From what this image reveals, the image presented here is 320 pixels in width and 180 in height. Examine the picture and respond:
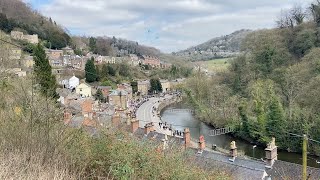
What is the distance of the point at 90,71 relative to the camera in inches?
2461

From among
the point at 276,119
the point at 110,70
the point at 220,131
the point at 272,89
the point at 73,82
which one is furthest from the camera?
the point at 110,70

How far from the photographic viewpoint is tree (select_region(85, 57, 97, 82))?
6191 centimetres

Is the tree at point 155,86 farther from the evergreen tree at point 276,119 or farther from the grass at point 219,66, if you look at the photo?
the evergreen tree at point 276,119

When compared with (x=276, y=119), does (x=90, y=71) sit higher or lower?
higher

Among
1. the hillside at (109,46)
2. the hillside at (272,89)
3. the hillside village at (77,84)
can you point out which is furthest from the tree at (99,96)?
the hillside at (109,46)

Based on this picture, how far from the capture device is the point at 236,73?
4856 centimetres

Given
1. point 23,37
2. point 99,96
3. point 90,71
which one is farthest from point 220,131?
point 23,37

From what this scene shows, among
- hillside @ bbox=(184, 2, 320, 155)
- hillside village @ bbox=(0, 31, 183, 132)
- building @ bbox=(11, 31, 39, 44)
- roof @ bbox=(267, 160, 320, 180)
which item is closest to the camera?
roof @ bbox=(267, 160, 320, 180)

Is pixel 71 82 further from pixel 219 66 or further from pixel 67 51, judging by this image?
pixel 219 66

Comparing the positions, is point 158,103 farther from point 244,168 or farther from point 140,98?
point 244,168

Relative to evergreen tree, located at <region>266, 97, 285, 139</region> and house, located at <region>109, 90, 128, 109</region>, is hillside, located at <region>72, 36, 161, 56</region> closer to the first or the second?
house, located at <region>109, 90, 128, 109</region>

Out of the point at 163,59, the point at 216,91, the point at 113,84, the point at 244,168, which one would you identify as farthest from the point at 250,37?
the point at 163,59

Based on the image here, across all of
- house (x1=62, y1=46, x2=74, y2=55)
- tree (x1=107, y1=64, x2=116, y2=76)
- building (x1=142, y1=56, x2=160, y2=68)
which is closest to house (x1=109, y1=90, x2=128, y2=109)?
tree (x1=107, y1=64, x2=116, y2=76)

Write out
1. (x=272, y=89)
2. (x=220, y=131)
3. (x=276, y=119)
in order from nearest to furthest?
(x=276, y=119)
(x=272, y=89)
(x=220, y=131)
